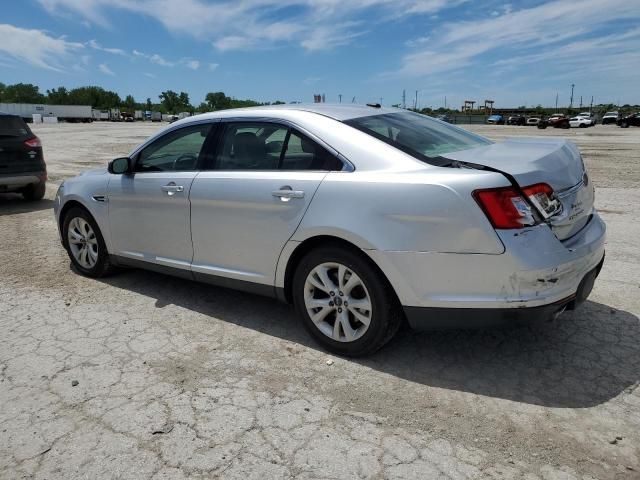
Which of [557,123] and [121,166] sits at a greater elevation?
[121,166]

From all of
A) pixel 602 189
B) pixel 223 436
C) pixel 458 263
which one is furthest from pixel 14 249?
pixel 602 189

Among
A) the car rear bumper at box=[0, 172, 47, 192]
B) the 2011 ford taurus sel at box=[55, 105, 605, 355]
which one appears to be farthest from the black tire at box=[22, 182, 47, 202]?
the 2011 ford taurus sel at box=[55, 105, 605, 355]

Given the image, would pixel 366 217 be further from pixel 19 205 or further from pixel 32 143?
pixel 19 205

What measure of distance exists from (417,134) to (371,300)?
122cm

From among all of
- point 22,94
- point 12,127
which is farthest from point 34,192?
point 22,94

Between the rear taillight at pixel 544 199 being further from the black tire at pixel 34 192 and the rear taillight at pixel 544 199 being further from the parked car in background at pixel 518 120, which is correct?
the parked car in background at pixel 518 120

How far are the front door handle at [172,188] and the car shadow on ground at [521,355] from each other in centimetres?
97

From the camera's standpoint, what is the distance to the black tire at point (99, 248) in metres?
4.87

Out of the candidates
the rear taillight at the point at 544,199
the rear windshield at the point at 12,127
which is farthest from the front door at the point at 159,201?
the rear windshield at the point at 12,127

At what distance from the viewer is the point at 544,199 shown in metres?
2.82

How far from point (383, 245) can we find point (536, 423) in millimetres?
1208

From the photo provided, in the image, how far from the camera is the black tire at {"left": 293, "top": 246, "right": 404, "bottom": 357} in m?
3.07

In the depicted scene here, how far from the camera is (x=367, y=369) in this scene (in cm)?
321

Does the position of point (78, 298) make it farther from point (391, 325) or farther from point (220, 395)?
point (391, 325)
